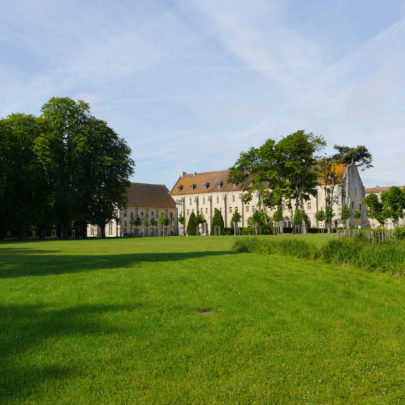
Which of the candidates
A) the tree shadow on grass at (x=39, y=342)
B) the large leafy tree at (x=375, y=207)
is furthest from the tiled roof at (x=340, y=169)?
the tree shadow on grass at (x=39, y=342)

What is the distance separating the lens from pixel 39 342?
21.2 ft

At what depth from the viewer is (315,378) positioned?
523 centimetres

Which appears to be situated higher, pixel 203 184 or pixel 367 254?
pixel 203 184

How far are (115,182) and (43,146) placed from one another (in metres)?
10.7

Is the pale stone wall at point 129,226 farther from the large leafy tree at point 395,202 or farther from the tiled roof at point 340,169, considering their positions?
the large leafy tree at point 395,202

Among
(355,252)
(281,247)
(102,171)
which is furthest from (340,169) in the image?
(355,252)

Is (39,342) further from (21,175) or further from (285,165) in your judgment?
(285,165)

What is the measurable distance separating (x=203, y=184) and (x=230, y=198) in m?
9.62

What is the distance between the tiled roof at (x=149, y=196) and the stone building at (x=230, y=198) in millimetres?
2406

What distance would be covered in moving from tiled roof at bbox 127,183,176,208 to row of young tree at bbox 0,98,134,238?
158 feet

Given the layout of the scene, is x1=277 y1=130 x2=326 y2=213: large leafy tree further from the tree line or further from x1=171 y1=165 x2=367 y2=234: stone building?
x1=171 y1=165 x2=367 y2=234: stone building

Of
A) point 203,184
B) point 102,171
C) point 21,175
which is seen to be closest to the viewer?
point 21,175

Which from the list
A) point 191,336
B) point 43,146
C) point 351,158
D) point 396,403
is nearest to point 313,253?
point 191,336

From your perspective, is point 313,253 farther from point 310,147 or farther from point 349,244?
point 310,147
